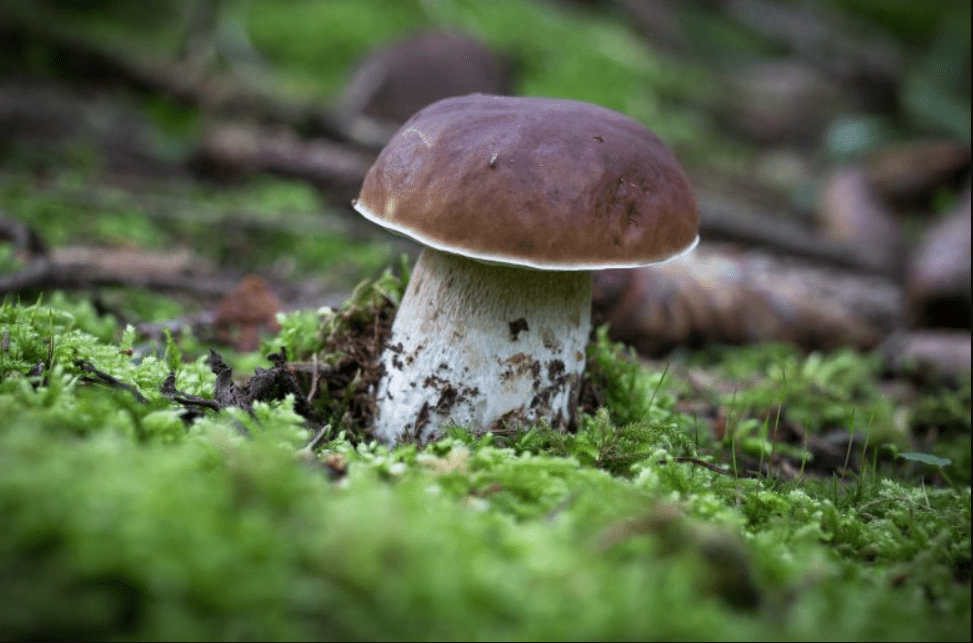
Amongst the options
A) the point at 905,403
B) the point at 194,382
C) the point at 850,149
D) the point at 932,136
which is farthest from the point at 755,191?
the point at 194,382

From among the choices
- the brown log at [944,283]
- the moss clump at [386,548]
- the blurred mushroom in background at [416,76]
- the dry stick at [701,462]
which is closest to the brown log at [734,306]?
the brown log at [944,283]

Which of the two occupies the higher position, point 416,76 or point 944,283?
point 416,76

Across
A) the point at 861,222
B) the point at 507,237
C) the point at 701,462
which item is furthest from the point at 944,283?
the point at 507,237

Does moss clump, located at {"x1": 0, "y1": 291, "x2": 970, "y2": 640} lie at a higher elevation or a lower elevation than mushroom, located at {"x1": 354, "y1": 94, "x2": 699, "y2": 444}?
lower

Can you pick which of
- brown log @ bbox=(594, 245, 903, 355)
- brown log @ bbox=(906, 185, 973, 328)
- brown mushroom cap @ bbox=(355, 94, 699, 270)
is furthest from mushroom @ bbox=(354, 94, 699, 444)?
brown log @ bbox=(906, 185, 973, 328)

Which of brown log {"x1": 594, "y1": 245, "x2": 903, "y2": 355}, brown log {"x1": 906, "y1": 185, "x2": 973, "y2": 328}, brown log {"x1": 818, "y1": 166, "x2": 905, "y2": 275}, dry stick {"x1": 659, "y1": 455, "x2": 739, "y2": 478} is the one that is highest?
brown log {"x1": 818, "y1": 166, "x2": 905, "y2": 275}

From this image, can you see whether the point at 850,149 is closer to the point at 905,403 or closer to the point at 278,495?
the point at 905,403

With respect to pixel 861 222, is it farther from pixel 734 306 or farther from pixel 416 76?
pixel 416 76

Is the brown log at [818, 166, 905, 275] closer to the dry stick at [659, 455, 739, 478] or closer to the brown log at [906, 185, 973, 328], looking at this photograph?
the brown log at [906, 185, 973, 328]
